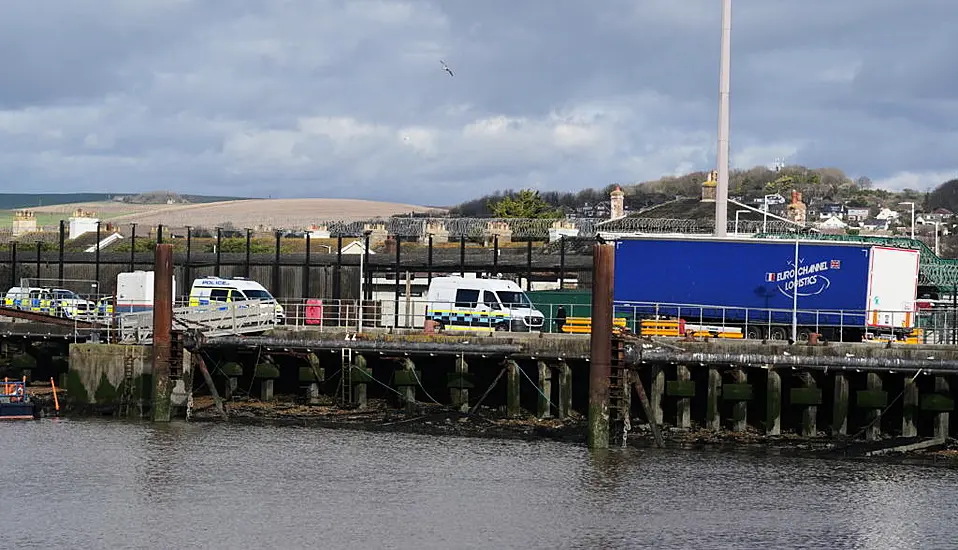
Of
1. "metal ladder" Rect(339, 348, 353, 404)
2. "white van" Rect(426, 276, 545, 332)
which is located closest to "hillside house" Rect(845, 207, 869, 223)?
"white van" Rect(426, 276, 545, 332)

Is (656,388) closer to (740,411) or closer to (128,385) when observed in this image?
(740,411)

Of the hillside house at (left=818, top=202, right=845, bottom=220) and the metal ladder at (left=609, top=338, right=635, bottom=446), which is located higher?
the hillside house at (left=818, top=202, right=845, bottom=220)

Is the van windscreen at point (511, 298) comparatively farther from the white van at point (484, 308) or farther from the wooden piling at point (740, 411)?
the wooden piling at point (740, 411)

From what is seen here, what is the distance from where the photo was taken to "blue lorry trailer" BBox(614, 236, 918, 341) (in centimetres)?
4728

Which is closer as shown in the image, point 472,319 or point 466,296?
point 472,319

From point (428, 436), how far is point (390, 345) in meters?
3.57

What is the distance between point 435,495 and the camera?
32.2m

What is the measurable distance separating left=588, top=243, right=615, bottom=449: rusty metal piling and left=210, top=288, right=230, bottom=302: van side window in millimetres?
19838

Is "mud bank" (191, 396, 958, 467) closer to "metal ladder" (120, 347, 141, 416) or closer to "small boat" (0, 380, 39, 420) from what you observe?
"metal ladder" (120, 347, 141, 416)

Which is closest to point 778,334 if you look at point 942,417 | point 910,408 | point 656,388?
point 656,388

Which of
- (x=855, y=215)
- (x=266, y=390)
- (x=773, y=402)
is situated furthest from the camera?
(x=855, y=215)

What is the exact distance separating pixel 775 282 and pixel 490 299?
979 cm

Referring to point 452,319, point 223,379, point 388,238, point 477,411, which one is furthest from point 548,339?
point 388,238

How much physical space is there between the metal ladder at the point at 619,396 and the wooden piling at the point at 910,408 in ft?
24.0
